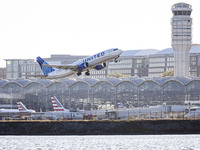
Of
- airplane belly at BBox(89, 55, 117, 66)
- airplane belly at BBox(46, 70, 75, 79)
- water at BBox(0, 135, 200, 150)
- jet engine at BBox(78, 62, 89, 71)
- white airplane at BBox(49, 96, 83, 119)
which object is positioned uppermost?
airplane belly at BBox(89, 55, 117, 66)

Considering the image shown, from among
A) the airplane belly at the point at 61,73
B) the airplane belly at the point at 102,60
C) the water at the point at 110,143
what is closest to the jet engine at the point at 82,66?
the airplane belly at the point at 102,60

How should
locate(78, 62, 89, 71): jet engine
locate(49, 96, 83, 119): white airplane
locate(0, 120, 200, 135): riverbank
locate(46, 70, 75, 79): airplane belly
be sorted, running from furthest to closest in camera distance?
locate(49, 96, 83, 119): white airplane → locate(0, 120, 200, 135): riverbank → locate(46, 70, 75, 79): airplane belly → locate(78, 62, 89, 71): jet engine

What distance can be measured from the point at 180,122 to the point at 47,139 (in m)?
31.2

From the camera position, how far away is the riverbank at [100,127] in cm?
14600

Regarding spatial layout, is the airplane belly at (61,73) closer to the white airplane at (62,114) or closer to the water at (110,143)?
the water at (110,143)

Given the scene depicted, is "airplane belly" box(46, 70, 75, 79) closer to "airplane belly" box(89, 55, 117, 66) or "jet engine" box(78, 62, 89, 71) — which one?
"jet engine" box(78, 62, 89, 71)

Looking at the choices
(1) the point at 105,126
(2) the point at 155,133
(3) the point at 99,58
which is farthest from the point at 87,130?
(3) the point at 99,58

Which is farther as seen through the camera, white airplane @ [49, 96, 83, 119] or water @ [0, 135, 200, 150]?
white airplane @ [49, 96, 83, 119]

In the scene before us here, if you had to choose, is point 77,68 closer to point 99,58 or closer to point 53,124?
point 99,58

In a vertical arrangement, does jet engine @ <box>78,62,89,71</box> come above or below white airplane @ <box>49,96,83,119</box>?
above

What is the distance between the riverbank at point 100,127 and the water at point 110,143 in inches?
62.7

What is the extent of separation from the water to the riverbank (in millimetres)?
1593

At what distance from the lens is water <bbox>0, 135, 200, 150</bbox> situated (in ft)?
379

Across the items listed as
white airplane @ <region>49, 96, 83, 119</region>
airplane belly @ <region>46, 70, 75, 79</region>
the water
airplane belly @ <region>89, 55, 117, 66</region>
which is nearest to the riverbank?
the water
